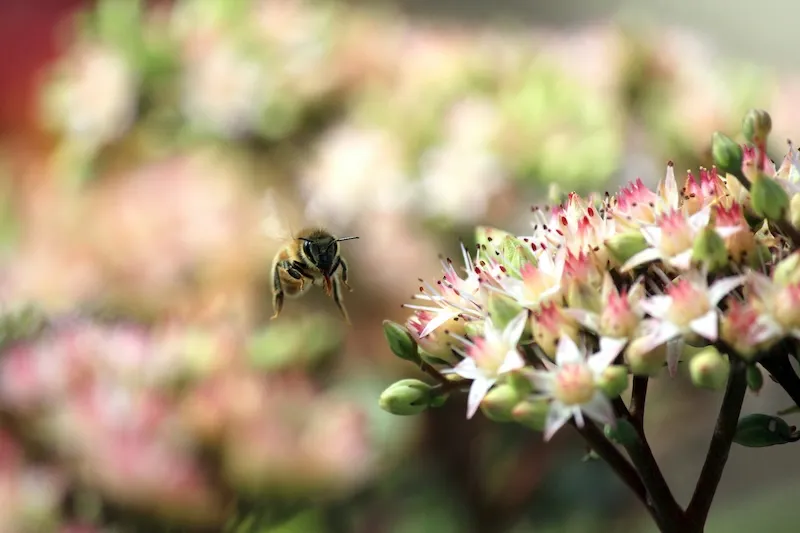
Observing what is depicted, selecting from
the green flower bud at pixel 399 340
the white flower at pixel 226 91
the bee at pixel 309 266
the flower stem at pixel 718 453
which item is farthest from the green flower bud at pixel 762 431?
the white flower at pixel 226 91

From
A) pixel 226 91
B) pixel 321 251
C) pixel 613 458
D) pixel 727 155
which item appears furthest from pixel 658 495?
pixel 226 91

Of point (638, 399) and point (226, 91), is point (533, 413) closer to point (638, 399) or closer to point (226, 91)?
point (638, 399)

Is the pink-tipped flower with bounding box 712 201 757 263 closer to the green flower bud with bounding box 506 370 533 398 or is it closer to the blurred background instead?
the green flower bud with bounding box 506 370 533 398

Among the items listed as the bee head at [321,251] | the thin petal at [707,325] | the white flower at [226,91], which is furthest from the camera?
the white flower at [226,91]

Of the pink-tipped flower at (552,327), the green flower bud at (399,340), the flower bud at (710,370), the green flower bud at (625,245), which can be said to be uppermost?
the green flower bud at (399,340)

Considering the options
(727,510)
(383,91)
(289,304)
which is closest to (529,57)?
(383,91)

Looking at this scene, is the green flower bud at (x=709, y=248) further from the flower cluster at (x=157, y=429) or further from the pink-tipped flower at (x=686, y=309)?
the flower cluster at (x=157, y=429)
